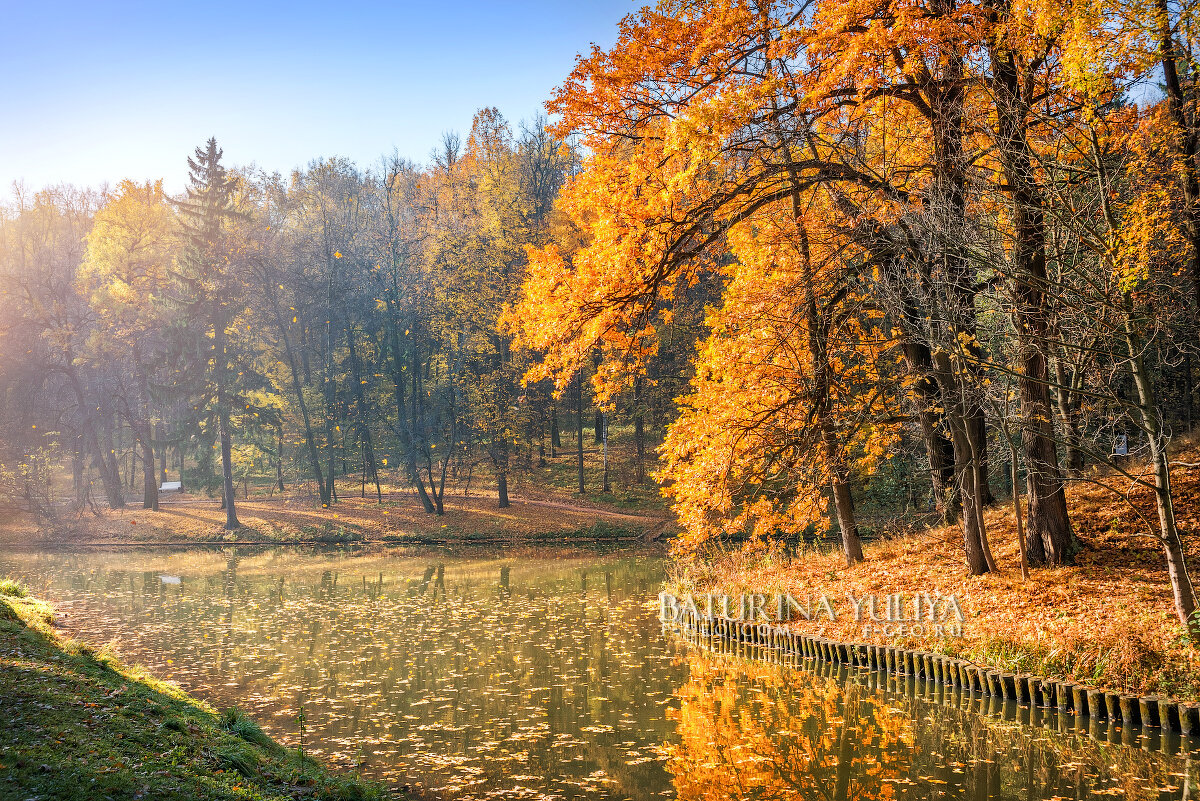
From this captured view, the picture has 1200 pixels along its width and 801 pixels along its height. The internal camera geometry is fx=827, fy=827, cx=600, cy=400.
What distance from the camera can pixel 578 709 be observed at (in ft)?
33.5

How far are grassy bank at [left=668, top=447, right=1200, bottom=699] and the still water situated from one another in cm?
88

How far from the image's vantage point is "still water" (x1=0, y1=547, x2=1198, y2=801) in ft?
24.8

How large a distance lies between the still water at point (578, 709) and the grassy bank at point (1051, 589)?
0.88 m

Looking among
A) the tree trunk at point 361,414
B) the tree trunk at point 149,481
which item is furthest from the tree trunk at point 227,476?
the tree trunk at point 361,414

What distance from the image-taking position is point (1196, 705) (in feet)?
26.4

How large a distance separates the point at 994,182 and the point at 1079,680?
20.8 feet

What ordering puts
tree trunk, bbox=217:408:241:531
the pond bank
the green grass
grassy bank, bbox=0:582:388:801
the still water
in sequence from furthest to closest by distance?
tree trunk, bbox=217:408:241:531 → the pond bank → the green grass → the still water → grassy bank, bbox=0:582:388:801

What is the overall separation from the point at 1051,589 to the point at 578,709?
684 cm

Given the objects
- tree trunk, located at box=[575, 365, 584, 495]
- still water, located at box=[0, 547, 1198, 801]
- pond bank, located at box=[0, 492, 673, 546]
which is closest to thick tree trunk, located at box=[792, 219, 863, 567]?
still water, located at box=[0, 547, 1198, 801]

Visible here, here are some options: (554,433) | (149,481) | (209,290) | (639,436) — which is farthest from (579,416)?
(149,481)

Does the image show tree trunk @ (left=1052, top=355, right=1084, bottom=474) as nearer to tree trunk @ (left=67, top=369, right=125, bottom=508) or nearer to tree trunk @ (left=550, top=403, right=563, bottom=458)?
tree trunk @ (left=550, top=403, right=563, bottom=458)

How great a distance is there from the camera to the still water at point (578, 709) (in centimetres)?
757

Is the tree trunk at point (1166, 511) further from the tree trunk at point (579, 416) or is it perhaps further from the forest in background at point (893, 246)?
the tree trunk at point (579, 416)

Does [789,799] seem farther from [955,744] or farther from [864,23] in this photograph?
[864,23]
